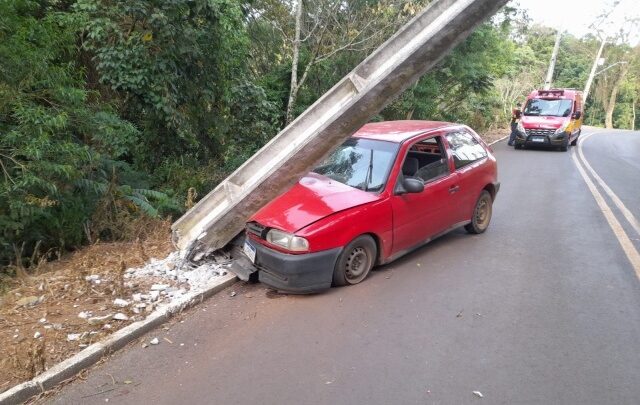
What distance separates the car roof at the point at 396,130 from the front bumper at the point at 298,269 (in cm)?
168

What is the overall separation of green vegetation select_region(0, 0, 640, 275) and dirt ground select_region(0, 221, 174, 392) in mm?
562

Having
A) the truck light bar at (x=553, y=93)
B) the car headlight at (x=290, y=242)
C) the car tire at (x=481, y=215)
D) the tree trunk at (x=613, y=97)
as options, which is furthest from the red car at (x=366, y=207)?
the tree trunk at (x=613, y=97)

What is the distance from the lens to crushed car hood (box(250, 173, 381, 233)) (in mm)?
4449

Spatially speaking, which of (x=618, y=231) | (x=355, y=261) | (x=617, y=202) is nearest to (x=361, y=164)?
(x=355, y=261)

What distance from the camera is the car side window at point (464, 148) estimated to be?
5.87 meters

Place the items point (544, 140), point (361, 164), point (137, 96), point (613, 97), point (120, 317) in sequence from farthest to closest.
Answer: point (613, 97) → point (544, 140) → point (137, 96) → point (361, 164) → point (120, 317)

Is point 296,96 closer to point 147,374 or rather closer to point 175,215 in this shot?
point 175,215

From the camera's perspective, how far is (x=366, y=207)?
466 cm

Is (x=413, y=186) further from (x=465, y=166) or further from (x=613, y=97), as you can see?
(x=613, y=97)

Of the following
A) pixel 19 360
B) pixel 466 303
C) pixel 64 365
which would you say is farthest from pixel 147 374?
pixel 466 303

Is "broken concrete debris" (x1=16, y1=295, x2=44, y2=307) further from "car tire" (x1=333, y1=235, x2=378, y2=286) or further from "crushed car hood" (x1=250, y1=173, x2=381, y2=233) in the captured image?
"car tire" (x1=333, y1=235, x2=378, y2=286)

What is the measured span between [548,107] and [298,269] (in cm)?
1711

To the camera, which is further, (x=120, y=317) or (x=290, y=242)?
(x=290, y=242)

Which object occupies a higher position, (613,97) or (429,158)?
(613,97)
